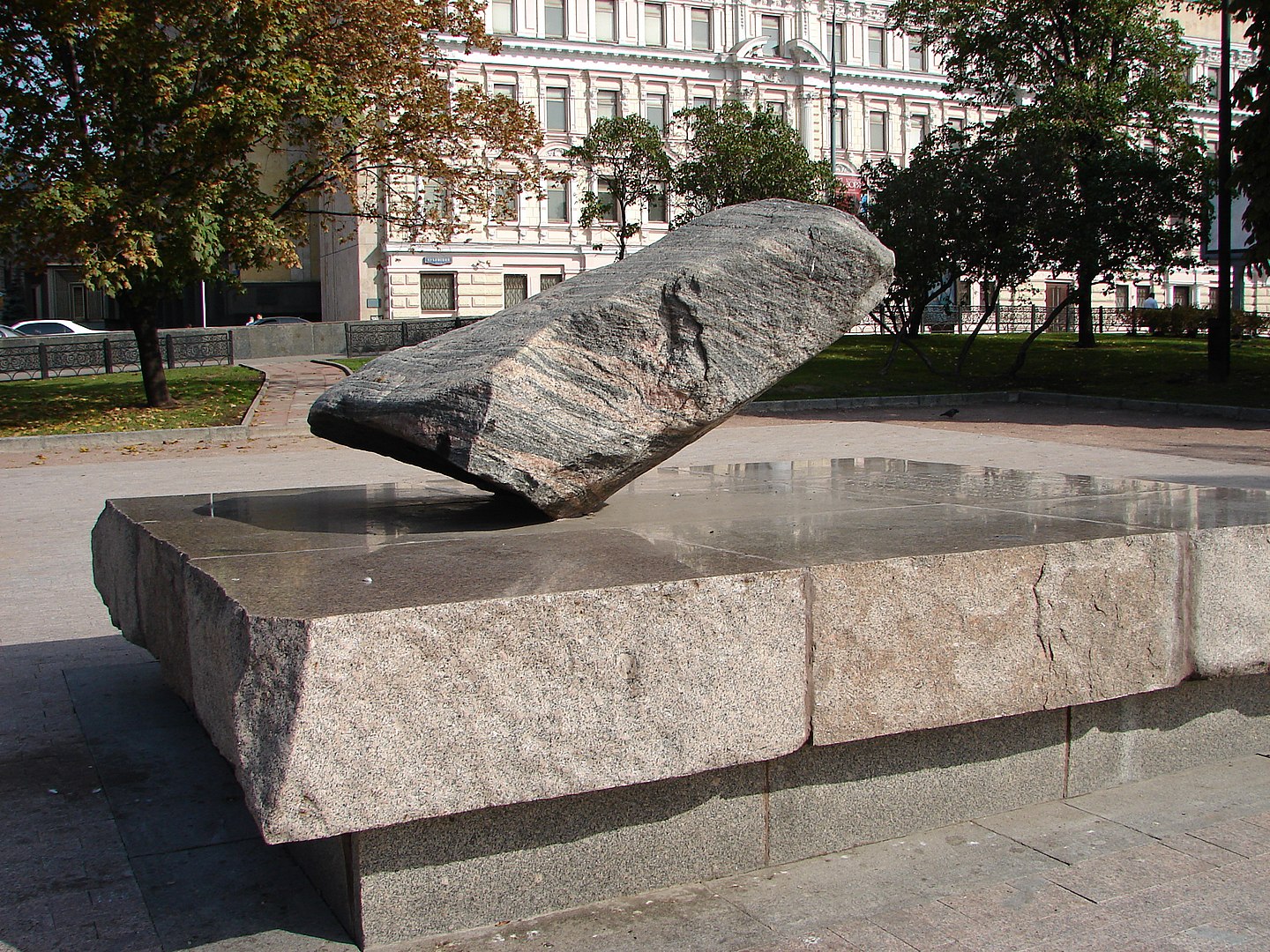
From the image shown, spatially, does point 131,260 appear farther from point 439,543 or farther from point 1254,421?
point 1254,421

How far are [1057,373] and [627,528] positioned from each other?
73.5 feet

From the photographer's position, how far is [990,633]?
3.58m

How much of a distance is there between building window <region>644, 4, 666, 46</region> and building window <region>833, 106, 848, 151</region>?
8.21m

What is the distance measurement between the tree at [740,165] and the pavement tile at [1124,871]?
3231 cm

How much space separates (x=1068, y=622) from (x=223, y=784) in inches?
110

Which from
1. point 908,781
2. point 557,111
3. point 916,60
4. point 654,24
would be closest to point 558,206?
point 557,111

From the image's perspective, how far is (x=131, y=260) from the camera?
16.6 m

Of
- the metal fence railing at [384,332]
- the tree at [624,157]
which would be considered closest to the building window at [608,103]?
the tree at [624,157]

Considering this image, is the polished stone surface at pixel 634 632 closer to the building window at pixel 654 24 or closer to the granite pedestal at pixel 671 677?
the granite pedestal at pixel 671 677

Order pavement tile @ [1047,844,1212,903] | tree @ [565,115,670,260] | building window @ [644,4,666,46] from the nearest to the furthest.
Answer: pavement tile @ [1047,844,1212,903], tree @ [565,115,670,260], building window @ [644,4,666,46]

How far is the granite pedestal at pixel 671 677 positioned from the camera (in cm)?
288

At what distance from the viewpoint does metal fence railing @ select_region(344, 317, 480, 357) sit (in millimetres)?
35156

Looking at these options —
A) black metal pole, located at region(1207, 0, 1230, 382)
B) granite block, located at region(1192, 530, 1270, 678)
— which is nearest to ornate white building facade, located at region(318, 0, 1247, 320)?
black metal pole, located at region(1207, 0, 1230, 382)

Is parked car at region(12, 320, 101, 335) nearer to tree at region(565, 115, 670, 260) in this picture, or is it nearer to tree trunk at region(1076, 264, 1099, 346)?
tree at region(565, 115, 670, 260)
